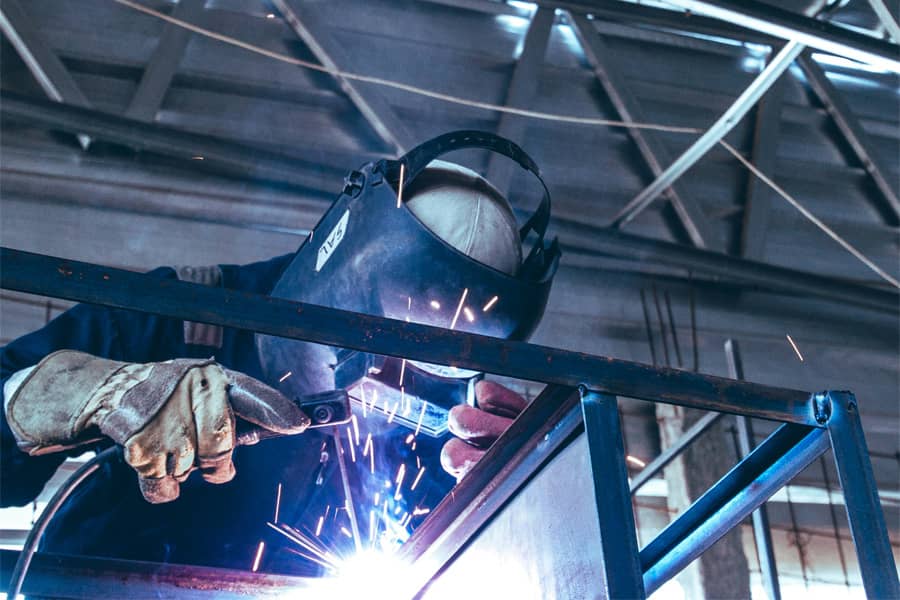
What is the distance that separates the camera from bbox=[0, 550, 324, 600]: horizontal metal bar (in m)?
1.47

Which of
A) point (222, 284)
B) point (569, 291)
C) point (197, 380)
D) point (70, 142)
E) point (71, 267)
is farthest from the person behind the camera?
point (569, 291)

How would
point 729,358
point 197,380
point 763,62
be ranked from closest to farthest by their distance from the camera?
point 197,380 → point 729,358 → point 763,62

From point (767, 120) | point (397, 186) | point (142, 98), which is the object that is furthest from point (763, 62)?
point (397, 186)

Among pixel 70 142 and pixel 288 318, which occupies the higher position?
pixel 70 142

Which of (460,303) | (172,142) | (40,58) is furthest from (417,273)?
(40,58)

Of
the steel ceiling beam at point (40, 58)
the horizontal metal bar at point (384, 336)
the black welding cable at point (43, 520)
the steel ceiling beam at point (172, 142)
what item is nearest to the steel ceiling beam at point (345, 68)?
the steel ceiling beam at point (172, 142)

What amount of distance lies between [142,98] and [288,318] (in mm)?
2937

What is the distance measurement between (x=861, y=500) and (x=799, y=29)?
7.21 ft

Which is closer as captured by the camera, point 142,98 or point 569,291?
point 142,98

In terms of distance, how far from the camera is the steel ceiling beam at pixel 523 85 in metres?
3.98

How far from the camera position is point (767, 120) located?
4461 mm

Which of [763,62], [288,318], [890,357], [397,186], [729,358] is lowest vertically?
[288,318]

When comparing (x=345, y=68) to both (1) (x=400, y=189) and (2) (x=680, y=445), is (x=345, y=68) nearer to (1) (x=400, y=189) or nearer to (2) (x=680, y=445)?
(2) (x=680, y=445)

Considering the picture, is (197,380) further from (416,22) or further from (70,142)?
(416,22)
